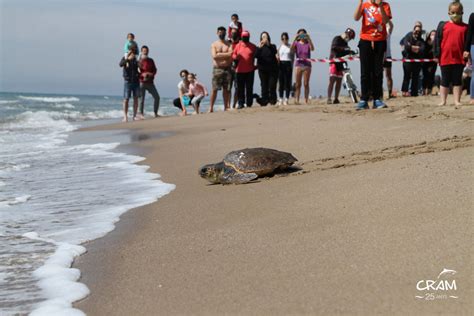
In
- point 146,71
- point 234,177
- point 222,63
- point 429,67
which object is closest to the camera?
point 234,177

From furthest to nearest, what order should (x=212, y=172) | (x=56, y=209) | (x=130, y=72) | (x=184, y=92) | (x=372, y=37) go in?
(x=184, y=92) < (x=130, y=72) < (x=372, y=37) < (x=212, y=172) < (x=56, y=209)

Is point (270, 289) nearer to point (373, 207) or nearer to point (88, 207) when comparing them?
point (373, 207)

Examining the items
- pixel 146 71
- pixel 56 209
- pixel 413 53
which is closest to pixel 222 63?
pixel 146 71

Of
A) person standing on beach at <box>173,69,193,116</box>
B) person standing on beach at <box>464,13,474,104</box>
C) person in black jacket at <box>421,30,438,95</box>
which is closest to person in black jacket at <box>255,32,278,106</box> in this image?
person standing on beach at <box>173,69,193,116</box>

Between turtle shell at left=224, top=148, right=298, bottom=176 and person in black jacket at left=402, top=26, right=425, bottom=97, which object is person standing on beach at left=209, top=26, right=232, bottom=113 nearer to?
person in black jacket at left=402, top=26, right=425, bottom=97

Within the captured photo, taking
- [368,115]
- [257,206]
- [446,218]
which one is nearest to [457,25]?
[368,115]

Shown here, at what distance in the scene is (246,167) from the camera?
5879 millimetres

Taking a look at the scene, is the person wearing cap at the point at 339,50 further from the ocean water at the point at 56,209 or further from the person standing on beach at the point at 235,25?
the ocean water at the point at 56,209

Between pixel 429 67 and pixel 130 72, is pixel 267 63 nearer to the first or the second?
pixel 130 72

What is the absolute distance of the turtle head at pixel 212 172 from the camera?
19.7ft

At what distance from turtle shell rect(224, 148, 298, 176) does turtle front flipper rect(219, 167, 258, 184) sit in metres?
0.04

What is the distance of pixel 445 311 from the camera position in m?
2.43

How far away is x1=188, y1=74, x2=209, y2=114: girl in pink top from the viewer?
16.5 metres

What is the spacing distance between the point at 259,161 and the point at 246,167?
0.44 ft
